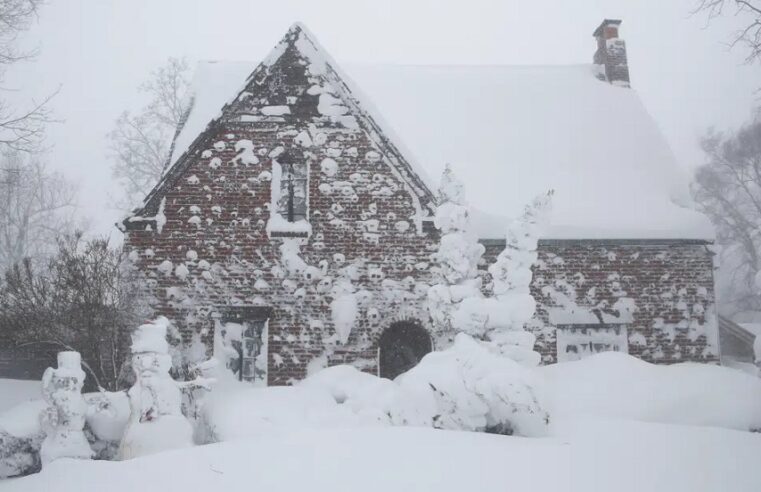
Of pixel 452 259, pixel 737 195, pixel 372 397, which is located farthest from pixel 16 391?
pixel 737 195

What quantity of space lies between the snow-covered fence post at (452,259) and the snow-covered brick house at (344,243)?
8.08 ft

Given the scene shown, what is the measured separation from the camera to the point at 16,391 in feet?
35.8

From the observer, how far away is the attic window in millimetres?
10108

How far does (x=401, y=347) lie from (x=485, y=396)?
15.7ft

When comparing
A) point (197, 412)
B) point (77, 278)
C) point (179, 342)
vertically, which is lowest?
point (197, 412)

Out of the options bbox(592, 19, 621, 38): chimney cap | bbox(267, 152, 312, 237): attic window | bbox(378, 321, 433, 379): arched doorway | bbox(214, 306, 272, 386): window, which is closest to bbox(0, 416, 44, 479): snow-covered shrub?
bbox(214, 306, 272, 386): window

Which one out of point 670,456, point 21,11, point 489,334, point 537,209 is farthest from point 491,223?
point 21,11

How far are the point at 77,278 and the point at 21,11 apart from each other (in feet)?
17.4

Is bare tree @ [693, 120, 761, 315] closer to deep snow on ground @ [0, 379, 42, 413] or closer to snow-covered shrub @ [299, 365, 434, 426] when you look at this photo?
snow-covered shrub @ [299, 365, 434, 426]

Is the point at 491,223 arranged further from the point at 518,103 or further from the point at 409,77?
the point at 409,77

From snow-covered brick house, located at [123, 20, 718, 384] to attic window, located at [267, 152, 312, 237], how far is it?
0.09 ft

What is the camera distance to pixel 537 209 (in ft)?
23.0

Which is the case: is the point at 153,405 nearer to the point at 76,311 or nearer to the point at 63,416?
the point at 63,416

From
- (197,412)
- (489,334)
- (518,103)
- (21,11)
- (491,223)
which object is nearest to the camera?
(489,334)
